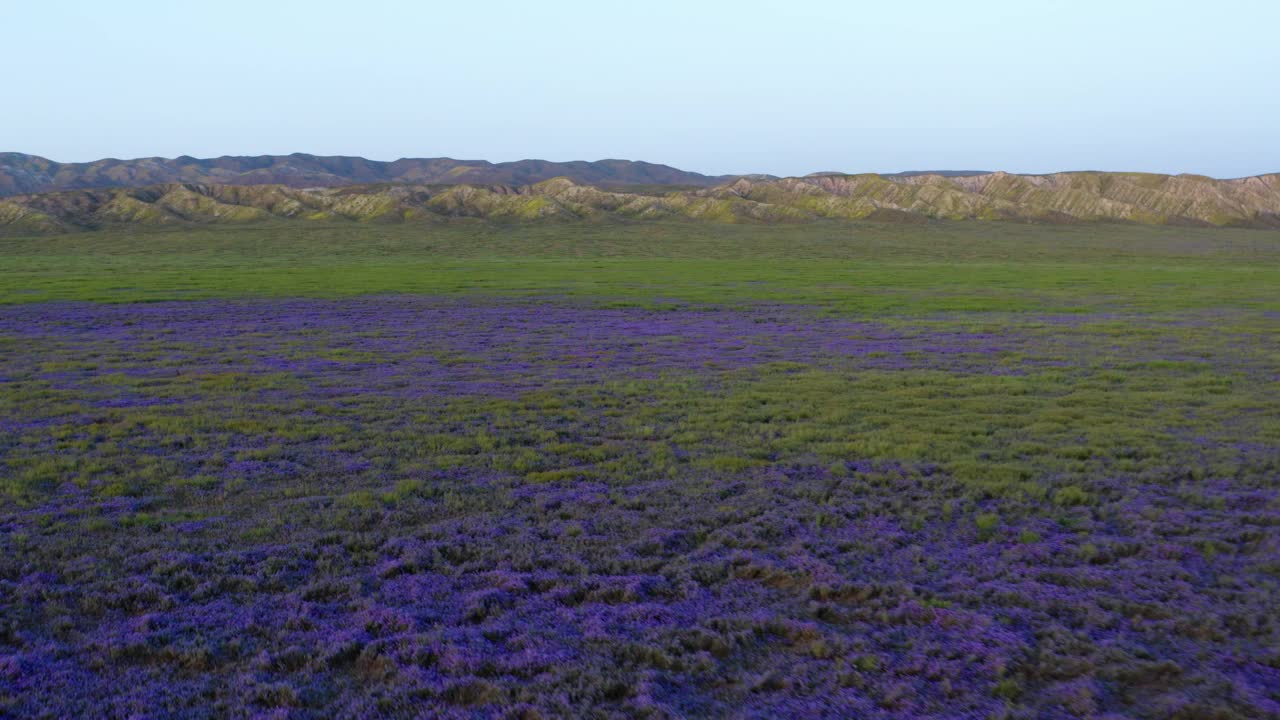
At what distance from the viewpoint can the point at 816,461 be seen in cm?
1359

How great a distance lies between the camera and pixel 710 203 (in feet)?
531

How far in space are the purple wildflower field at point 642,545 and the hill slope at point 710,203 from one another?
5205 inches

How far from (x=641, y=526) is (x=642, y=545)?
71 cm

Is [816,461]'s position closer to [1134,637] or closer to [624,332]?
[1134,637]

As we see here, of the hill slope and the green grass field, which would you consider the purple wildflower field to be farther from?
the hill slope

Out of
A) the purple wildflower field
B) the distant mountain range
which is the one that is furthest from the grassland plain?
the distant mountain range

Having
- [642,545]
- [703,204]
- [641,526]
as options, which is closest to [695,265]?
[641,526]

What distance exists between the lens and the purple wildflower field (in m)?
6.82

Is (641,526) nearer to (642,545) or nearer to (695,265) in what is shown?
(642,545)

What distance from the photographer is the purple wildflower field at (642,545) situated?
6.82 meters

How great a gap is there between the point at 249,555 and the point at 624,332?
22038 mm

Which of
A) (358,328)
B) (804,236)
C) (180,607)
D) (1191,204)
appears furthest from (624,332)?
(1191,204)

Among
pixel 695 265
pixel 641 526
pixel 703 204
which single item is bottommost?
pixel 695 265

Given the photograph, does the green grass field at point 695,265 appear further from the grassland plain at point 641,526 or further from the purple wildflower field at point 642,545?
the purple wildflower field at point 642,545
